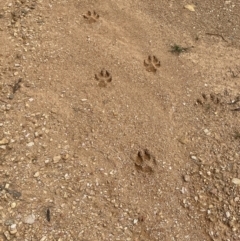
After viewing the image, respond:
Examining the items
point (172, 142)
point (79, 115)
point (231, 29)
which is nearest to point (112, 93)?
point (79, 115)

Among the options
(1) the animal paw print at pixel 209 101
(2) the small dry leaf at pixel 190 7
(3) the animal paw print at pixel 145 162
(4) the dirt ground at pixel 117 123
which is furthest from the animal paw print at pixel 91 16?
(3) the animal paw print at pixel 145 162

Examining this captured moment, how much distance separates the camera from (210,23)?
4.92 m

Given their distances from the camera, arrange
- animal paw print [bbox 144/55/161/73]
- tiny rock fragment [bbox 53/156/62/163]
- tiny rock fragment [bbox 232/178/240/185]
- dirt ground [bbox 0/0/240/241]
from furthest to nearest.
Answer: animal paw print [bbox 144/55/161/73]
tiny rock fragment [bbox 232/178/240/185]
tiny rock fragment [bbox 53/156/62/163]
dirt ground [bbox 0/0/240/241]

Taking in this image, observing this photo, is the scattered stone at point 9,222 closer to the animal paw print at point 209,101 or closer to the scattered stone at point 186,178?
the scattered stone at point 186,178

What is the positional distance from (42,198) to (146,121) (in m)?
1.32

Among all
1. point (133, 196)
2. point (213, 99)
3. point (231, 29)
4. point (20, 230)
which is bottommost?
point (20, 230)

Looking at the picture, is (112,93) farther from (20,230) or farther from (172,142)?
(20,230)

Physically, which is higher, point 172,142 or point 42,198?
point 172,142

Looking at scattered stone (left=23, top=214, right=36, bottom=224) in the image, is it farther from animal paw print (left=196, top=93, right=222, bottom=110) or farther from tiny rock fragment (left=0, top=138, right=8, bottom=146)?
animal paw print (left=196, top=93, right=222, bottom=110)

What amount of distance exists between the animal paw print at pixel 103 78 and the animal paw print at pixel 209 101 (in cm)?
102

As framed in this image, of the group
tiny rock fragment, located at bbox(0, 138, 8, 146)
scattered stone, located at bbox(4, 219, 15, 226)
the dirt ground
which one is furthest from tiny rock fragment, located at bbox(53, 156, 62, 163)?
scattered stone, located at bbox(4, 219, 15, 226)

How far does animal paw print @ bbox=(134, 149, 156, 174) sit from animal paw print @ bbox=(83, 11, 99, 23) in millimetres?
1917

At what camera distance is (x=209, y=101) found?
407 cm

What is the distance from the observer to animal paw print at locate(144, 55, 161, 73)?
427cm
